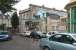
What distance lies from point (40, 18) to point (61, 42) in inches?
1977

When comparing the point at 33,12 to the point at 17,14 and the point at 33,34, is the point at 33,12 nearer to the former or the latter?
the point at 17,14

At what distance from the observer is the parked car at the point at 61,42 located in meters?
13.0

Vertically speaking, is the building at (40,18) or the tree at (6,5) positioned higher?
the tree at (6,5)

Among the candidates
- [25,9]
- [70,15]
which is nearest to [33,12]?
[25,9]

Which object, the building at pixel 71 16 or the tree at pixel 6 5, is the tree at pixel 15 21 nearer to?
the building at pixel 71 16

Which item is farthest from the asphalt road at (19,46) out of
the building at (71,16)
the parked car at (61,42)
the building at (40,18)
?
the building at (40,18)

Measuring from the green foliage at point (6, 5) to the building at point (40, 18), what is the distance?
26.8 metres

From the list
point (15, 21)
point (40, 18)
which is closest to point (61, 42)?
point (40, 18)

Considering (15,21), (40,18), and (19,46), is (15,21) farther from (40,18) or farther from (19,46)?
(19,46)

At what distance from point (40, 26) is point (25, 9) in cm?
1643

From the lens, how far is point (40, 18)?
6397 cm

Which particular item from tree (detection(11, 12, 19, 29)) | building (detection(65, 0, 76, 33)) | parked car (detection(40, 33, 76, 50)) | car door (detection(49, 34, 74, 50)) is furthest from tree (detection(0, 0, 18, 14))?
tree (detection(11, 12, 19, 29))

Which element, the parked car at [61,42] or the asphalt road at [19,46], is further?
the asphalt road at [19,46]

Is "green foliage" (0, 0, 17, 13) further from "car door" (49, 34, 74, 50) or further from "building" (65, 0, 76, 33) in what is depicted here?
"car door" (49, 34, 74, 50)
